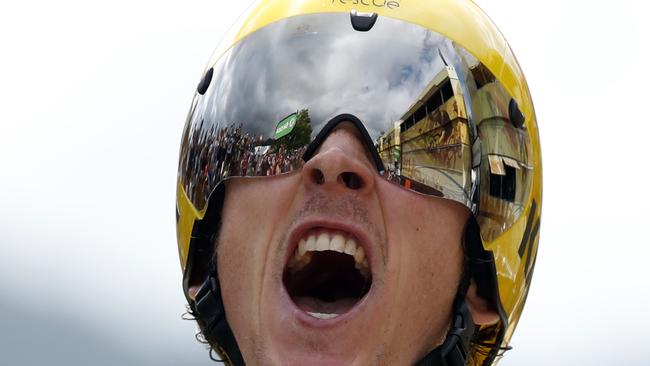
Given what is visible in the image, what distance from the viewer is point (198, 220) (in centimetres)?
573

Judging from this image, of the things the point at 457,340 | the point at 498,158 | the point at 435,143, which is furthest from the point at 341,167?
the point at 457,340

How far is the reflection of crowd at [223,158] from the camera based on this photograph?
520 centimetres

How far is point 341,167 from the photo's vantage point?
4.96m

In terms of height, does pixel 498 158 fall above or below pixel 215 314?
above

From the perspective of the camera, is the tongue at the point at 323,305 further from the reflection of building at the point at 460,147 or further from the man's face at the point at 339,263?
the reflection of building at the point at 460,147

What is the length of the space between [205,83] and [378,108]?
1235 mm

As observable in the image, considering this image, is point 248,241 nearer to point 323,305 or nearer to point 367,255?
point 323,305

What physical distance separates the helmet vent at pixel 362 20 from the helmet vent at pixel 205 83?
0.92 m

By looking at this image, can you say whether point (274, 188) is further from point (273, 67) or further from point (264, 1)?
point (264, 1)

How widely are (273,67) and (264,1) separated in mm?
784

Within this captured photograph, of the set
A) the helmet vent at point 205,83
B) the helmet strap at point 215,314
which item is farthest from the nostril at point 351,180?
the helmet vent at point 205,83

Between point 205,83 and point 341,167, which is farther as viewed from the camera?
point 205,83

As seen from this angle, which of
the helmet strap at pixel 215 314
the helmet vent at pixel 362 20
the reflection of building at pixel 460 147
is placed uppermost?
the helmet vent at pixel 362 20

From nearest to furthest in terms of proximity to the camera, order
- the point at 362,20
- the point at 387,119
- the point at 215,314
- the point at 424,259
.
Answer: the point at 387,119 < the point at 424,259 < the point at 362,20 < the point at 215,314
